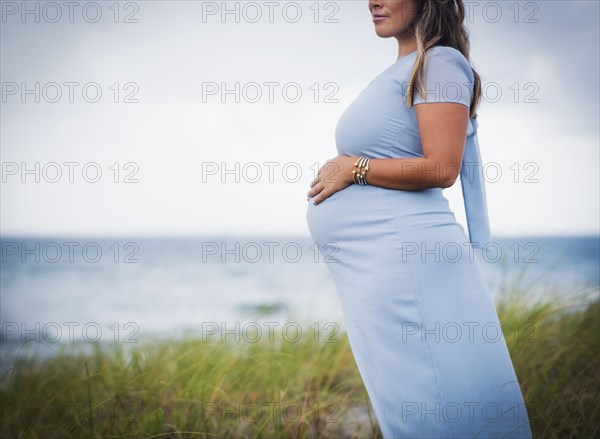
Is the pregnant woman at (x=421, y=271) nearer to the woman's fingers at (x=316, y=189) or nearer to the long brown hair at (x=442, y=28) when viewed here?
the long brown hair at (x=442, y=28)

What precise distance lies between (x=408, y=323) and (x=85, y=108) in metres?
14.8

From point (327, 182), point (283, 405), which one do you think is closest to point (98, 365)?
point (283, 405)

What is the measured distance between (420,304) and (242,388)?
161 centimetres


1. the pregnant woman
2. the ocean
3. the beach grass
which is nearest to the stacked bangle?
the pregnant woman

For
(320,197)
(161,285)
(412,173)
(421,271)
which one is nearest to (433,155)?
(412,173)

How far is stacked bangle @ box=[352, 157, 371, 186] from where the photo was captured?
171 centimetres

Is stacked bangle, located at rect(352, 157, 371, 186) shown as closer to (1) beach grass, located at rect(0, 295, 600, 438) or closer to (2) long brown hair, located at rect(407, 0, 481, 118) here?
(2) long brown hair, located at rect(407, 0, 481, 118)

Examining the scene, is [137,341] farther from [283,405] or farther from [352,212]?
[352,212]

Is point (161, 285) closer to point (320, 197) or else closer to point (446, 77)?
point (320, 197)

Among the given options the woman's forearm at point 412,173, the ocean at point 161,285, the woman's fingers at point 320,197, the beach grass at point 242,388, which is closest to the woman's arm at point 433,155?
the woman's forearm at point 412,173

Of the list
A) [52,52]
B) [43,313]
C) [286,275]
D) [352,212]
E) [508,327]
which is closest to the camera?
[352,212]

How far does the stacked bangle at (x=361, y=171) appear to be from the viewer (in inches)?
67.4

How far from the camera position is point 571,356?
10.3 feet

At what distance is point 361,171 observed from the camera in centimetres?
172
